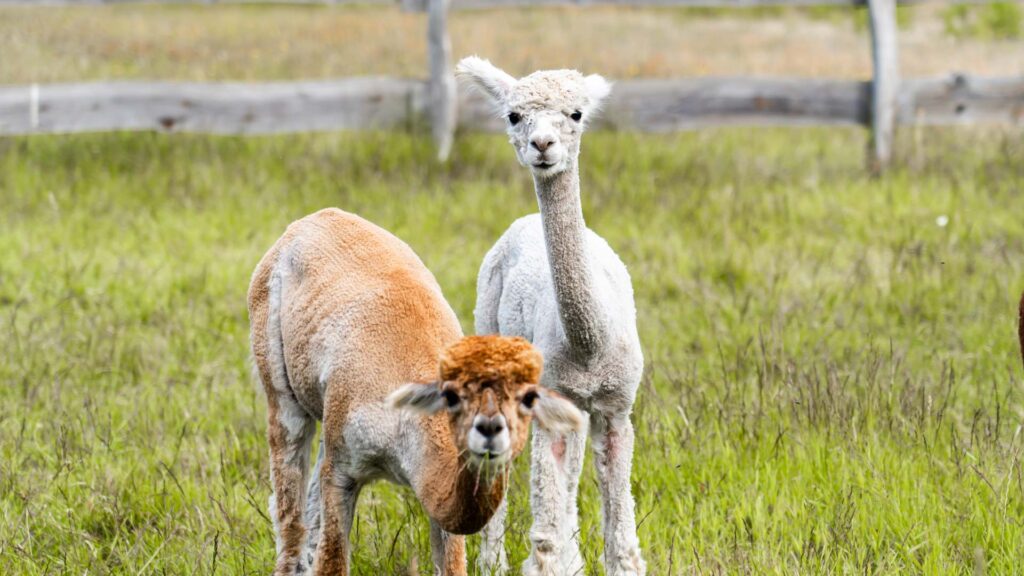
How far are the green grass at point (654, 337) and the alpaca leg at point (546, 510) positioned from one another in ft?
1.24

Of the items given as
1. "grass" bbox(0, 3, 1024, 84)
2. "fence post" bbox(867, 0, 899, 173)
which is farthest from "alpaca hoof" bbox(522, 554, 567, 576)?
"grass" bbox(0, 3, 1024, 84)

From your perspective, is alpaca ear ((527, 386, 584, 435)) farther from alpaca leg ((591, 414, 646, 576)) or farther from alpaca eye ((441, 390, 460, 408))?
alpaca leg ((591, 414, 646, 576))

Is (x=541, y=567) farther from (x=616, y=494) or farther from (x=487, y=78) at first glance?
(x=487, y=78)

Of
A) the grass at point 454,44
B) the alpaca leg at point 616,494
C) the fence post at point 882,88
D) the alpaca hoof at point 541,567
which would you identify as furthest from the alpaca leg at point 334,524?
the grass at point 454,44

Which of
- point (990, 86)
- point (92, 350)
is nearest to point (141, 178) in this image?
point (92, 350)

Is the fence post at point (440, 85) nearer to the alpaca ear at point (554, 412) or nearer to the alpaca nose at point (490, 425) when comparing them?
the alpaca ear at point (554, 412)

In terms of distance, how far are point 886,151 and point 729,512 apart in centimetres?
558

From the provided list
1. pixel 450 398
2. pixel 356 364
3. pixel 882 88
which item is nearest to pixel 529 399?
Result: pixel 450 398

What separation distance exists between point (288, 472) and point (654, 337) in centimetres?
262

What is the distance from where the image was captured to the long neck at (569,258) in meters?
3.55

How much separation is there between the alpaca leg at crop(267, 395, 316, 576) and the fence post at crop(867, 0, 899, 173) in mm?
6137

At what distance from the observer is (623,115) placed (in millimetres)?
9102

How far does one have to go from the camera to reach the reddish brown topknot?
107 inches

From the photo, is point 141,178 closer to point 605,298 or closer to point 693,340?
point 693,340
